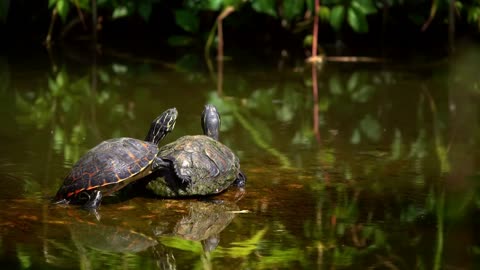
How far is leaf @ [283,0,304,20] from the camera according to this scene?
28.4ft

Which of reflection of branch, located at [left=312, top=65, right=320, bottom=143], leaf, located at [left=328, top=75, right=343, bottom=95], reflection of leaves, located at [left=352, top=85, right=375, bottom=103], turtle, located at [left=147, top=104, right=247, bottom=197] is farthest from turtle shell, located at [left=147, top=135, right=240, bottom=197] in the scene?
leaf, located at [left=328, top=75, right=343, bottom=95]

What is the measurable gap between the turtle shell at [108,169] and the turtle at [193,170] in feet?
0.38

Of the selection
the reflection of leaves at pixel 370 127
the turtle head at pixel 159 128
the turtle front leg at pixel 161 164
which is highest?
the turtle head at pixel 159 128

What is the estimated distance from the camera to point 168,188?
4.21 meters

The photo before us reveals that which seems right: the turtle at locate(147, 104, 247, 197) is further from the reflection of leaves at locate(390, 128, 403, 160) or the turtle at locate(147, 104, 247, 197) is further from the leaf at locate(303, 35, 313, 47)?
the leaf at locate(303, 35, 313, 47)

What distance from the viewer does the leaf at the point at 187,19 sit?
9.20 meters

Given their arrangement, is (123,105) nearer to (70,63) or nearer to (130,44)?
(70,63)

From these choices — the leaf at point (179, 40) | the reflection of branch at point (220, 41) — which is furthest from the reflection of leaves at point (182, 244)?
the leaf at point (179, 40)

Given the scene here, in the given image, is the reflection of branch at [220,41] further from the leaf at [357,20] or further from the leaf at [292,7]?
the leaf at [357,20]

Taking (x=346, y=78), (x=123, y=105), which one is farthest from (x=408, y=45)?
(x=123, y=105)

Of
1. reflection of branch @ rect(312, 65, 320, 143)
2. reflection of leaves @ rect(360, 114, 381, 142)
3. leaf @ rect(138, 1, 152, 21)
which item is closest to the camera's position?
reflection of leaves @ rect(360, 114, 381, 142)

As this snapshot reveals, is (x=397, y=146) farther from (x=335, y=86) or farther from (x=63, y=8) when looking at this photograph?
(x=63, y=8)

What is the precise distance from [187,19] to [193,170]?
522cm

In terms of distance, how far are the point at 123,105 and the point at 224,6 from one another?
251cm
